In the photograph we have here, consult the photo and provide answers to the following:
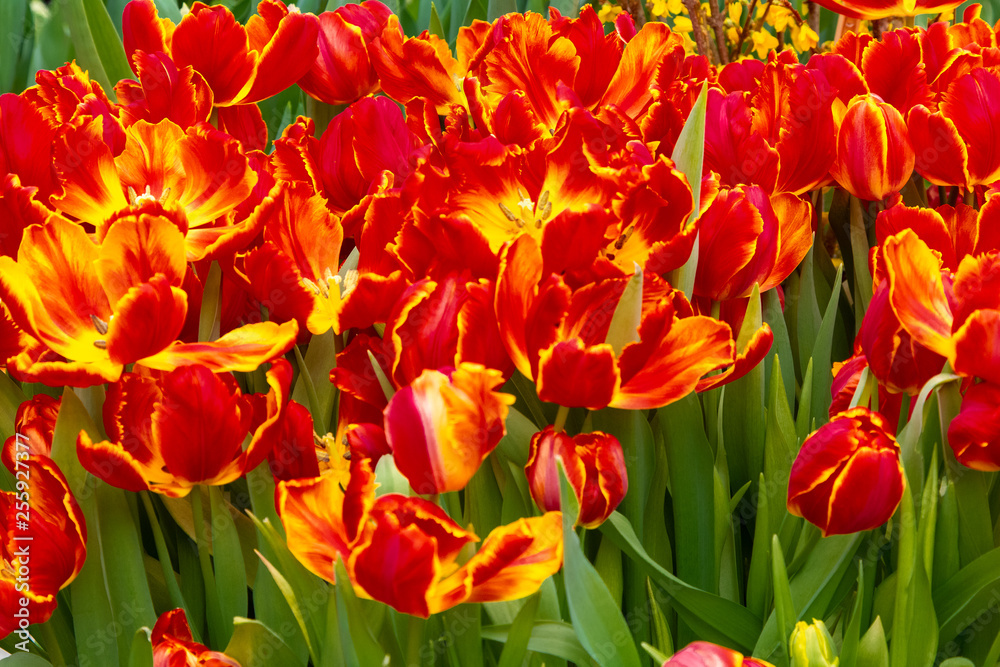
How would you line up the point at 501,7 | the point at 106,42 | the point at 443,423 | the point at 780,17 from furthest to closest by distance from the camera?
the point at 780,17
the point at 501,7
the point at 106,42
the point at 443,423

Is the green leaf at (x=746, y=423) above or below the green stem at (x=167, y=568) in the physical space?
above

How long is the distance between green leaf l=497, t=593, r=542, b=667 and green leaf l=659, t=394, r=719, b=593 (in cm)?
16

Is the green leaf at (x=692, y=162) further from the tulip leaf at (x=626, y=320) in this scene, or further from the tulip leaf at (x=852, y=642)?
the tulip leaf at (x=852, y=642)

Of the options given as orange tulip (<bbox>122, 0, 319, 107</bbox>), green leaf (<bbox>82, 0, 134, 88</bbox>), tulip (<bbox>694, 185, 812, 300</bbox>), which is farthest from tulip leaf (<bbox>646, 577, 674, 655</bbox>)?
green leaf (<bbox>82, 0, 134, 88</bbox>)

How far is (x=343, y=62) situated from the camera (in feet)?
2.91

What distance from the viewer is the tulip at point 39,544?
0.56 meters

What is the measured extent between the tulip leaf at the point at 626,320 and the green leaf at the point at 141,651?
0.33 meters

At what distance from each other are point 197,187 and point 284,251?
9cm

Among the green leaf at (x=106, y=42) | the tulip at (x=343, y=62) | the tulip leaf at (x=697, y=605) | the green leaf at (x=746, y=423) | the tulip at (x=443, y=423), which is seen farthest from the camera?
the green leaf at (x=106, y=42)

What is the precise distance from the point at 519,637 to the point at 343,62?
1.90 feet

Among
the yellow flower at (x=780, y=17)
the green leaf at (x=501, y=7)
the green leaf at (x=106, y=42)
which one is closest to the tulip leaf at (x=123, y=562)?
the green leaf at (x=106, y=42)

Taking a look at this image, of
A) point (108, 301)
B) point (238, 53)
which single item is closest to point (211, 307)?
point (108, 301)

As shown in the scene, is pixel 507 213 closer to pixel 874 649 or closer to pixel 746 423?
pixel 746 423

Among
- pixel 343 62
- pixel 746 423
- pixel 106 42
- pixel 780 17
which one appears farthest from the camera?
pixel 780 17
